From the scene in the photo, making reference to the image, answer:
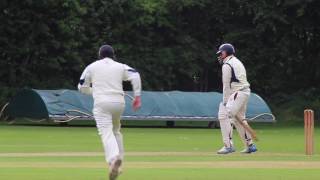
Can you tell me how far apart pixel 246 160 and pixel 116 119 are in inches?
162

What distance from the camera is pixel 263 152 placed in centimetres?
2088

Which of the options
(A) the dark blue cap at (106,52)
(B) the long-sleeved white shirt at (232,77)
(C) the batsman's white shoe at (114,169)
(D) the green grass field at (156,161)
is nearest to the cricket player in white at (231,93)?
(B) the long-sleeved white shirt at (232,77)

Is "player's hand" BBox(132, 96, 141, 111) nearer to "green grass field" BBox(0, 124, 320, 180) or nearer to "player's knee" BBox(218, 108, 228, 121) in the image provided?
"green grass field" BBox(0, 124, 320, 180)

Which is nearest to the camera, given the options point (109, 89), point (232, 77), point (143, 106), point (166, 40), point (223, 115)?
point (109, 89)

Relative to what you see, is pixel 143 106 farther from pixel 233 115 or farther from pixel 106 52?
pixel 106 52

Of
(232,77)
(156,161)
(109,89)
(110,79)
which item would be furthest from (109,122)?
(232,77)

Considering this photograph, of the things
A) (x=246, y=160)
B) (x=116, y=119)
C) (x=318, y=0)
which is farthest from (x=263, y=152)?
(x=318, y=0)

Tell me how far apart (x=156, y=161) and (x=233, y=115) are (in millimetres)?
3039

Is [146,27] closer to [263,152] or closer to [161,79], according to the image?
[161,79]

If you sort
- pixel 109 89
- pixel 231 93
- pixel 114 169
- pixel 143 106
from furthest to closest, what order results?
pixel 143 106 < pixel 231 93 < pixel 109 89 < pixel 114 169

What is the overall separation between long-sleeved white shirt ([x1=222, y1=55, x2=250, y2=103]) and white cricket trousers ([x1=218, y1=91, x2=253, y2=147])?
5.5 inches

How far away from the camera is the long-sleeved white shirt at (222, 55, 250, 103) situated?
1973 cm

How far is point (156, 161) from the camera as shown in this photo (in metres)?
17.5

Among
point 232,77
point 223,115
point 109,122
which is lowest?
point 223,115
